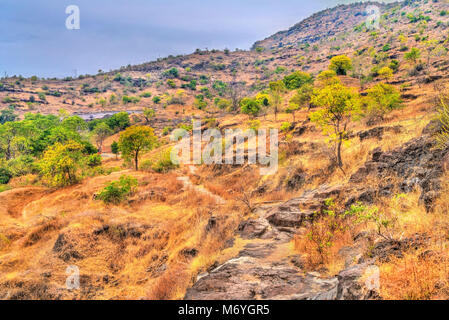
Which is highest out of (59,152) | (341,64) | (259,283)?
(341,64)

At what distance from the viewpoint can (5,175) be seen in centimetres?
2783

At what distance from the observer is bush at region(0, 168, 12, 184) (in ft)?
87.6

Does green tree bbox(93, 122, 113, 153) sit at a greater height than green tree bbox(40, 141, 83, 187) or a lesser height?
greater

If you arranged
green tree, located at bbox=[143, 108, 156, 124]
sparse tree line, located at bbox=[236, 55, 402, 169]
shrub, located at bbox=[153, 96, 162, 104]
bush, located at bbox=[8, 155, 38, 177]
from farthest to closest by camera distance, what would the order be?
shrub, located at bbox=[153, 96, 162, 104] → green tree, located at bbox=[143, 108, 156, 124] → bush, located at bbox=[8, 155, 38, 177] → sparse tree line, located at bbox=[236, 55, 402, 169]

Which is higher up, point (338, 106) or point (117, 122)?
point (117, 122)

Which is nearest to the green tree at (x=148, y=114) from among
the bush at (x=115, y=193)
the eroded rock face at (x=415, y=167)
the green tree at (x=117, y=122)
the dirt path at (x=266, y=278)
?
the green tree at (x=117, y=122)

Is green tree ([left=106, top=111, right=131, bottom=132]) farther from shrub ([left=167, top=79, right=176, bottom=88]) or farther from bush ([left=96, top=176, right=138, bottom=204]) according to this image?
bush ([left=96, top=176, right=138, bottom=204])

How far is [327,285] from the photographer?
13.1 feet

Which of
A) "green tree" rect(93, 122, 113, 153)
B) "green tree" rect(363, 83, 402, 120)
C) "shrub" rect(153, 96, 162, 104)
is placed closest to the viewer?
"green tree" rect(363, 83, 402, 120)

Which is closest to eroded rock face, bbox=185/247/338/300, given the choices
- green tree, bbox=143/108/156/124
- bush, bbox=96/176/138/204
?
bush, bbox=96/176/138/204

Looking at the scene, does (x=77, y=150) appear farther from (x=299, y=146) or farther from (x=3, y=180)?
(x=299, y=146)

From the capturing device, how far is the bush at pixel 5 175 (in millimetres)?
26688

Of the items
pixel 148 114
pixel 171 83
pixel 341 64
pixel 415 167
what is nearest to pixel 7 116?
pixel 148 114

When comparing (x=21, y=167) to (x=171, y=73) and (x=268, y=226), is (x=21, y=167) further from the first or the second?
(x=171, y=73)
